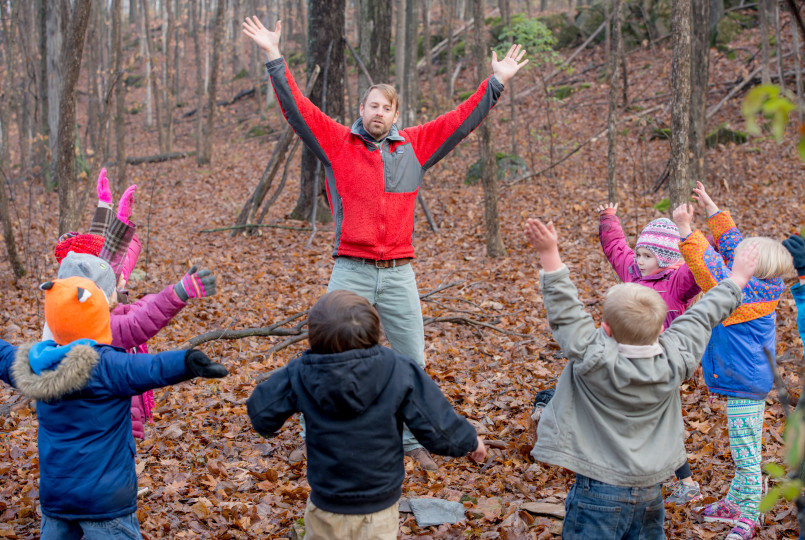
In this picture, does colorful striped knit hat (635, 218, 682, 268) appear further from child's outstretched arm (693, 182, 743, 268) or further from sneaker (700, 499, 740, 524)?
sneaker (700, 499, 740, 524)

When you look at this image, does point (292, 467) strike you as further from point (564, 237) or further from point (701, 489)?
point (564, 237)

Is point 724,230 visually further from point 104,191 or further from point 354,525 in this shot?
point 104,191

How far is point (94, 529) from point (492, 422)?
10.4ft

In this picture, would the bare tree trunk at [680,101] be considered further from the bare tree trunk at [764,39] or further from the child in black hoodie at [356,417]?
the bare tree trunk at [764,39]

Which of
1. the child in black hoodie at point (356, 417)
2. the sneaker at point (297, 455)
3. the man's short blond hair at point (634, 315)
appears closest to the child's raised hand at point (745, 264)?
the man's short blond hair at point (634, 315)

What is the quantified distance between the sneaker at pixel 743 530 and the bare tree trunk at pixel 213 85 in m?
16.2

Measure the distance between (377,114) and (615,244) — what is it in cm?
188

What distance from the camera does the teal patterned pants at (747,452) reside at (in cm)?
365

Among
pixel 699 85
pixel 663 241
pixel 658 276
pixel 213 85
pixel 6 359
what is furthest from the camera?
pixel 213 85

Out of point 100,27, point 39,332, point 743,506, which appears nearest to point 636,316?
point 743,506

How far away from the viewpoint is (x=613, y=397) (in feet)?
9.12

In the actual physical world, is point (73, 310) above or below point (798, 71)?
below

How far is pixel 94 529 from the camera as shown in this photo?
2.81 metres

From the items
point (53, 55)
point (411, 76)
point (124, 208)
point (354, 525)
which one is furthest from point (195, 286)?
point (411, 76)
